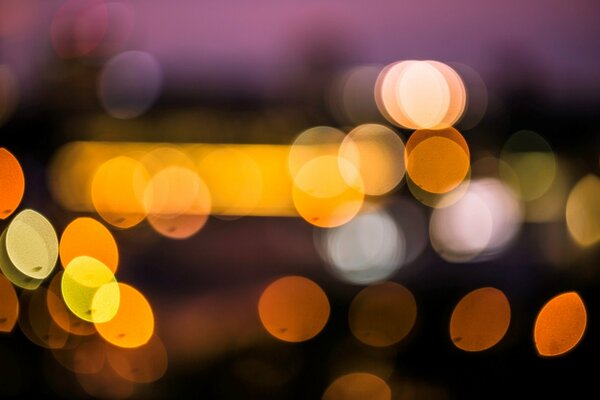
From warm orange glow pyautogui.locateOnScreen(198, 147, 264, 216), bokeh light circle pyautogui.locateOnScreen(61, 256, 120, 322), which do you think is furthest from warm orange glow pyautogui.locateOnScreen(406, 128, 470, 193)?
warm orange glow pyautogui.locateOnScreen(198, 147, 264, 216)

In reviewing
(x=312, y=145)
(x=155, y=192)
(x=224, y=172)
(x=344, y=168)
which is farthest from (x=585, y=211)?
(x=155, y=192)

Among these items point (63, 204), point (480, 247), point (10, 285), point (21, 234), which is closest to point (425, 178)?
point (21, 234)

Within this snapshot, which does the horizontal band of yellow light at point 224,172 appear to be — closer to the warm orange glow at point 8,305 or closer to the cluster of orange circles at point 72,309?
the cluster of orange circles at point 72,309

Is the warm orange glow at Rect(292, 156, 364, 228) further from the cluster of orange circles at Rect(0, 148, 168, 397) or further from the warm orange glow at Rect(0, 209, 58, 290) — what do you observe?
the warm orange glow at Rect(0, 209, 58, 290)

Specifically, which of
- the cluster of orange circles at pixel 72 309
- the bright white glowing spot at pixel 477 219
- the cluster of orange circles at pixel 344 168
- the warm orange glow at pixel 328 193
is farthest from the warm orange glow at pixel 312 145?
the cluster of orange circles at pixel 72 309

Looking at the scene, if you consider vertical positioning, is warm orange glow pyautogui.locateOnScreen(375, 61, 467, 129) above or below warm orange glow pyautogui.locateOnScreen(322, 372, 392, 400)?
above

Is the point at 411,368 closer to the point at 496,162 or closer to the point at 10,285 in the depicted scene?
the point at 10,285
